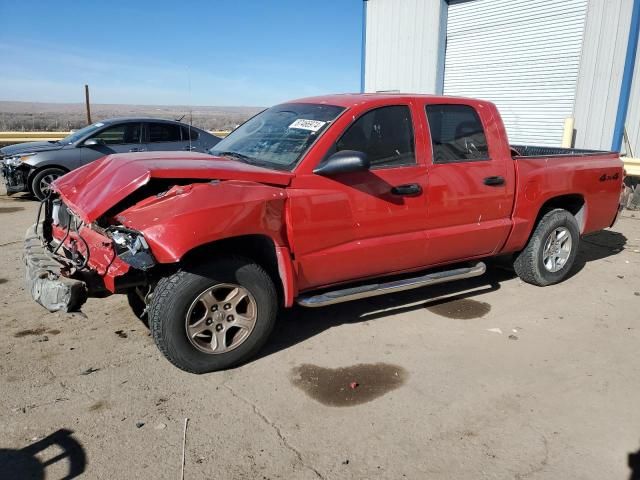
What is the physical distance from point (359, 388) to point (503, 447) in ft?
3.21

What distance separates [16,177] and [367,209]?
8284mm

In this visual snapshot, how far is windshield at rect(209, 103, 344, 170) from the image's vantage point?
399cm

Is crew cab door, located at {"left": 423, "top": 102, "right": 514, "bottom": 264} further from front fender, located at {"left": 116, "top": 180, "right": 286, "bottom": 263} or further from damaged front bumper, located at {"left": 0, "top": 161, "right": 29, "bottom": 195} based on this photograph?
damaged front bumper, located at {"left": 0, "top": 161, "right": 29, "bottom": 195}

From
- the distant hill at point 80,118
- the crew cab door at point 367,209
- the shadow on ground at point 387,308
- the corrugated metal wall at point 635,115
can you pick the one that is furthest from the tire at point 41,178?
the corrugated metal wall at point 635,115

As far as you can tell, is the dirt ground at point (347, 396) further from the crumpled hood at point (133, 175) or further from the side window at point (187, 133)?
the side window at point (187, 133)

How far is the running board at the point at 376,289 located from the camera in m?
3.86

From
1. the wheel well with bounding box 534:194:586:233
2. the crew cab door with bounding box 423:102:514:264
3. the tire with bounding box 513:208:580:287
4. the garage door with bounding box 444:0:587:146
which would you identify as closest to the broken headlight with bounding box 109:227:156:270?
the crew cab door with bounding box 423:102:514:264

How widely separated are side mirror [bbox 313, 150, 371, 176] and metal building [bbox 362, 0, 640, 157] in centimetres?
909

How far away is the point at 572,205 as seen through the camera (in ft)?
18.9

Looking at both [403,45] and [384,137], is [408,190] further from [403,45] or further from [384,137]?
[403,45]

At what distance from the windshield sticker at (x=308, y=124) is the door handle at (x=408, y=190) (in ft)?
2.50

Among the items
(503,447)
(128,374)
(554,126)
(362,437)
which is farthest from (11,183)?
(554,126)

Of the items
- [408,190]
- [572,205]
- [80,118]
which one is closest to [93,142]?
[408,190]

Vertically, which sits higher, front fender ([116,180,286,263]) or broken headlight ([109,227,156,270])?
front fender ([116,180,286,263])
